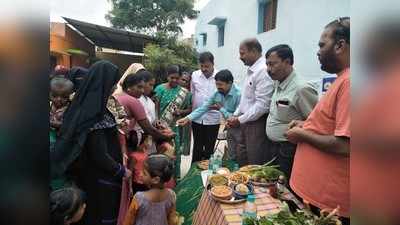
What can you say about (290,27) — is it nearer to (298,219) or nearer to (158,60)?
(158,60)

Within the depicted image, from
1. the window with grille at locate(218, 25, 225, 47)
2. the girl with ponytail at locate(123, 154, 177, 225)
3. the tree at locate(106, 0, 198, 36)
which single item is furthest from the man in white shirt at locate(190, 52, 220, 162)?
the tree at locate(106, 0, 198, 36)

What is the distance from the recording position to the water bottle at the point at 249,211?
173 cm

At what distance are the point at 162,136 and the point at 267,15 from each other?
749cm

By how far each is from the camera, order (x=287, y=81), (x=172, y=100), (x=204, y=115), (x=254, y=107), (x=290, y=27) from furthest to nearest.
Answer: (x=290, y=27)
(x=172, y=100)
(x=204, y=115)
(x=254, y=107)
(x=287, y=81)

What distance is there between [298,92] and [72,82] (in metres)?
1.67

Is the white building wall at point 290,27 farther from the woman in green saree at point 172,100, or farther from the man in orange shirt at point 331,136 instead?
the woman in green saree at point 172,100

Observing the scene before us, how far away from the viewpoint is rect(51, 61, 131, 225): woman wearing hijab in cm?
187

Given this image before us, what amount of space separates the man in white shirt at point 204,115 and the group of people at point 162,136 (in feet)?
2.09

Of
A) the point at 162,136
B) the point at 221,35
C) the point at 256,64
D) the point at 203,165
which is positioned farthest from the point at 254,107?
the point at 221,35

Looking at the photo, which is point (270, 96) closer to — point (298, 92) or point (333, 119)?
point (298, 92)

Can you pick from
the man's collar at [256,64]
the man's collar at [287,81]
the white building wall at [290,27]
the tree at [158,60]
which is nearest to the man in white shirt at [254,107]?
the man's collar at [256,64]

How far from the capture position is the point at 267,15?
940cm

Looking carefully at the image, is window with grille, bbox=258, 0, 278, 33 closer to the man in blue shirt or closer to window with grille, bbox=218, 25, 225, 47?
window with grille, bbox=218, 25, 225, 47
